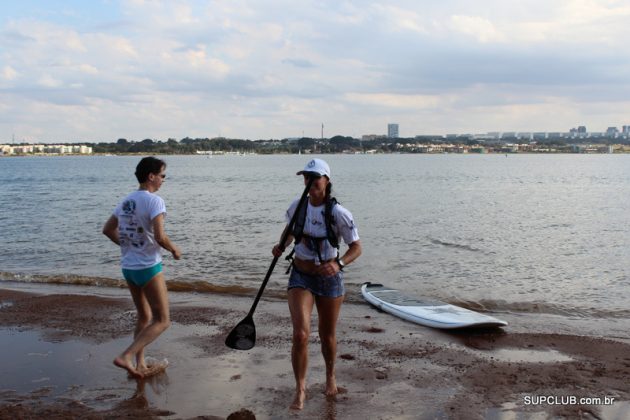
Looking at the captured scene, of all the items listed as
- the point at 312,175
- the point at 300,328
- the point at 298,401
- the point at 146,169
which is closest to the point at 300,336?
the point at 300,328

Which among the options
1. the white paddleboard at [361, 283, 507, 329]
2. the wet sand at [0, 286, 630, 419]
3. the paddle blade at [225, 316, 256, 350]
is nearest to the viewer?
the wet sand at [0, 286, 630, 419]

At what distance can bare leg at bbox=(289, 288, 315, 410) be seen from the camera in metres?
4.80

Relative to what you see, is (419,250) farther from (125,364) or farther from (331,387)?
(125,364)

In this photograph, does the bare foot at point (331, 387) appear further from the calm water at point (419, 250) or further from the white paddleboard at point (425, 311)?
the calm water at point (419, 250)

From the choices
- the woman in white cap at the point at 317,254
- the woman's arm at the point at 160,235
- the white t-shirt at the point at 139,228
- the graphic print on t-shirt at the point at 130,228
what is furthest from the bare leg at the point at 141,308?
the woman in white cap at the point at 317,254

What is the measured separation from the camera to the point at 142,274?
208 inches

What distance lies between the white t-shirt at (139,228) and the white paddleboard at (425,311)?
464 cm

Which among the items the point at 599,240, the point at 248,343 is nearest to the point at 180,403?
the point at 248,343

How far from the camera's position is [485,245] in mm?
19172

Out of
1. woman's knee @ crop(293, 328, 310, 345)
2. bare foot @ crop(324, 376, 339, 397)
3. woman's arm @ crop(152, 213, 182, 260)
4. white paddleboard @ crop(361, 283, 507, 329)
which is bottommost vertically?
white paddleboard @ crop(361, 283, 507, 329)

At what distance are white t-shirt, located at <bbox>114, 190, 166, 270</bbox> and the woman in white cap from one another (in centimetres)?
120

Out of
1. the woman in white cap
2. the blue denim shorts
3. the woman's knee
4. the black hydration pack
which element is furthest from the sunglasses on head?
the woman's knee

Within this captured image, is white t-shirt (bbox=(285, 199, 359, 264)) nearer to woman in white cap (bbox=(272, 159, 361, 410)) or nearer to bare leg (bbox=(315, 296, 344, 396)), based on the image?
woman in white cap (bbox=(272, 159, 361, 410))

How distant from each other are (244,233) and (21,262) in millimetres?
7937
